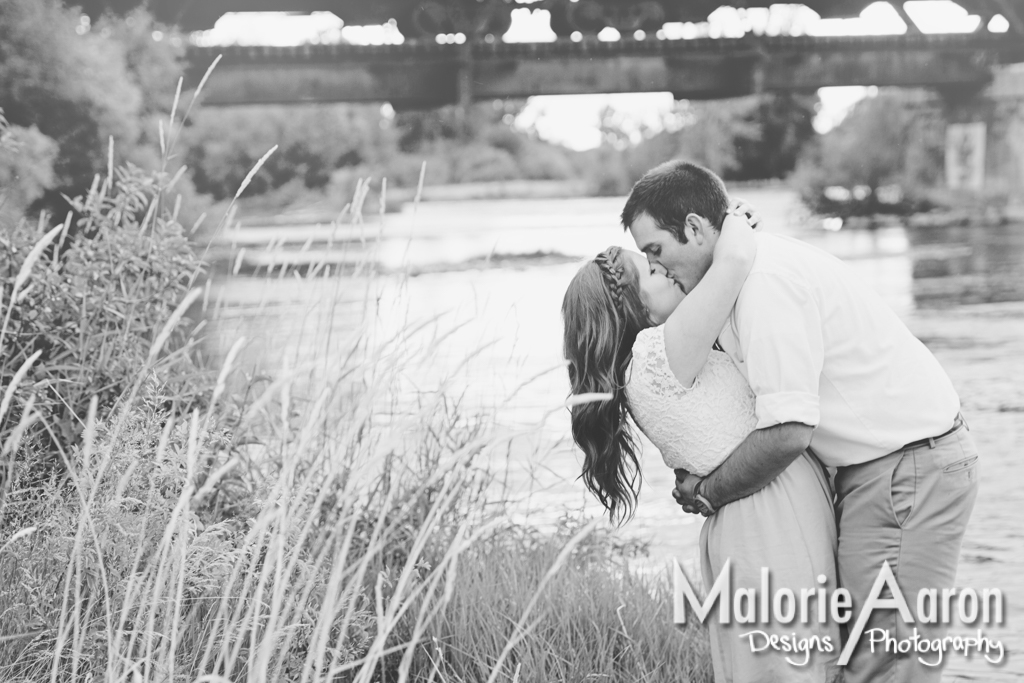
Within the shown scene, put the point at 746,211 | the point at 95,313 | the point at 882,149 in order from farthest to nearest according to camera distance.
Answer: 1. the point at 882,149
2. the point at 95,313
3. the point at 746,211

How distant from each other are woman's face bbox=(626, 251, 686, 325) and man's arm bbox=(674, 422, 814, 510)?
31 centimetres

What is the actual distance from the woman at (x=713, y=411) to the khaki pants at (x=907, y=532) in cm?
6

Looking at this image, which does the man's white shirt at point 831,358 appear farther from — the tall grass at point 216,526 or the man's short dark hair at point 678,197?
the tall grass at point 216,526

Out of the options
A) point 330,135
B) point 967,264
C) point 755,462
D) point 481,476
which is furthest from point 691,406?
point 330,135

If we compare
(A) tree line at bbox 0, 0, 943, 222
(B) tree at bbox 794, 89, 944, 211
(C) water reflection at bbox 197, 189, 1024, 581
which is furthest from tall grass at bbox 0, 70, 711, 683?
(B) tree at bbox 794, 89, 944, 211

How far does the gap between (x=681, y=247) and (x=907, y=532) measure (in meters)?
0.69

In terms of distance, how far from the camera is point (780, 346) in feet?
5.89

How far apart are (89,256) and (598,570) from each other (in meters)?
1.64

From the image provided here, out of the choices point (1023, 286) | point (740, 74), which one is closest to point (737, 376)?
point (1023, 286)

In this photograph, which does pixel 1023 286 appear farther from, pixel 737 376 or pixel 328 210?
pixel 328 210

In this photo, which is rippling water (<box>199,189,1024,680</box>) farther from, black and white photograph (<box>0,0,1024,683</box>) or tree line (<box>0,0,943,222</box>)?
tree line (<box>0,0,943,222</box>)

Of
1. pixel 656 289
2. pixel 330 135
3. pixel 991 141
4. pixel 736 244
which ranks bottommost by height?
pixel 330 135

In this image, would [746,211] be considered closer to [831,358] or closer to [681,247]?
[681,247]

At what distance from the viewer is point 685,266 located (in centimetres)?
200
